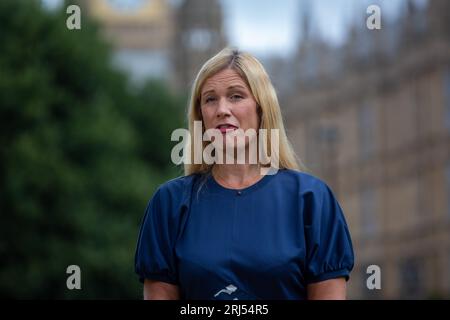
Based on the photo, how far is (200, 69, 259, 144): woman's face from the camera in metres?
4.41

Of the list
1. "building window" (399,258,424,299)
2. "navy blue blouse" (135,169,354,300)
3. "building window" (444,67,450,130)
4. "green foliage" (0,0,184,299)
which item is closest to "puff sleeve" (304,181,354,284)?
"navy blue blouse" (135,169,354,300)

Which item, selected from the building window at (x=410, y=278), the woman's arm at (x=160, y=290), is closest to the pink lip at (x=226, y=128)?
the woman's arm at (x=160, y=290)

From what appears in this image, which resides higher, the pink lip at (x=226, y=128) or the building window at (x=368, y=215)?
the building window at (x=368, y=215)

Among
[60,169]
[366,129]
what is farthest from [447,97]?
[60,169]

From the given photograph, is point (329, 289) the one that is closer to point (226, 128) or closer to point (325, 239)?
point (325, 239)

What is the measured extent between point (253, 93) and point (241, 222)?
0.37 m

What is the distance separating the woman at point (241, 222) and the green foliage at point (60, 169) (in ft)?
97.6

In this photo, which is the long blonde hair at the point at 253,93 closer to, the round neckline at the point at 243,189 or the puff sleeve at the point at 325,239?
the round neckline at the point at 243,189

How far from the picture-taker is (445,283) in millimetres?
60156

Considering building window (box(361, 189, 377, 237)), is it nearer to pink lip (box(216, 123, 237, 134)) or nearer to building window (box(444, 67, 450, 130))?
building window (box(444, 67, 450, 130))

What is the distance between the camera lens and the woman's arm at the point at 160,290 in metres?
4.25

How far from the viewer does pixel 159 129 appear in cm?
4653
